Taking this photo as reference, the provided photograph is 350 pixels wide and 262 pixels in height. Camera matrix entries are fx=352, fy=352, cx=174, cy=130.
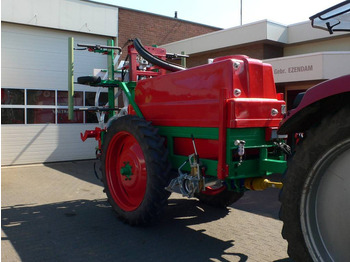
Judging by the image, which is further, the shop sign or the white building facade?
the white building facade

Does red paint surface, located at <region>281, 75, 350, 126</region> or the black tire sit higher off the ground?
red paint surface, located at <region>281, 75, 350, 126</region>

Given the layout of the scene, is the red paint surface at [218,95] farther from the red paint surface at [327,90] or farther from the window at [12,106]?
the window at [12,106]

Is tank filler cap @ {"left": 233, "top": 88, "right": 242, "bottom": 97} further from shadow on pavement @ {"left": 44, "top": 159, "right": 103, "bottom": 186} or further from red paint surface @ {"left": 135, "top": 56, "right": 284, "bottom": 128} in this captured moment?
shadow on pavement @ {"left": 44, "top": 159, "right": 103, "bottom": 186}

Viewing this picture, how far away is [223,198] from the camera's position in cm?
530

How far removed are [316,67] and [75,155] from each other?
786 cm

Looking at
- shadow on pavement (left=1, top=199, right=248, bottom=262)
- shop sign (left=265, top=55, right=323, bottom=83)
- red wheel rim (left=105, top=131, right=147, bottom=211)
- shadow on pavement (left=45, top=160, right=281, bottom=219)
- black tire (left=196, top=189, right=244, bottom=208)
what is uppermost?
shop sign (left=265, top=55, right=323, bottom=83)

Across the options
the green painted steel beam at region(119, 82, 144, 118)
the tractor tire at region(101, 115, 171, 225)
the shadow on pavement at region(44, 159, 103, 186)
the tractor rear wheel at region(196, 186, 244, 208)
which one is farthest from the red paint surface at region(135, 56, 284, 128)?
the shadow on pavement at region(44, 159, 103, 186)

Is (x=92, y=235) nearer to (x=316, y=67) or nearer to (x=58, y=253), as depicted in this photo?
(x=58, y=253)

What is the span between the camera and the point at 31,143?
1084 cm

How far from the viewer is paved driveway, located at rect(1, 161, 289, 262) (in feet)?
12.4

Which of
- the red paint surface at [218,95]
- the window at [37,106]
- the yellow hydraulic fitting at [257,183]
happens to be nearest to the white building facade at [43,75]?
the window at [37,106]

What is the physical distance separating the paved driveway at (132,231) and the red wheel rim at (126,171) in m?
0.34

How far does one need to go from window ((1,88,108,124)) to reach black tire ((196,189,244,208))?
705cm

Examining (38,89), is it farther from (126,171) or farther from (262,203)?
(262,203)
